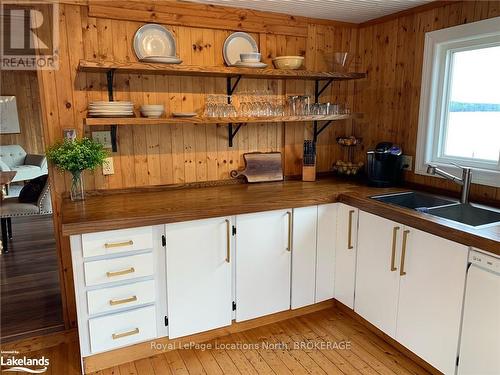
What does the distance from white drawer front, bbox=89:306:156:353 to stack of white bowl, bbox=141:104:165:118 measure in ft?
3.79

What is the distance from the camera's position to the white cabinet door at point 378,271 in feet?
7.16

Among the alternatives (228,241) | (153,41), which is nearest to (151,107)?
(153,41)

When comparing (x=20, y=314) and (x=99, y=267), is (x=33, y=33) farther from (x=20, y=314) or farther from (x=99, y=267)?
A: (x=20, y=314)

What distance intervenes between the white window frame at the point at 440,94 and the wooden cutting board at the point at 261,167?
1.02m

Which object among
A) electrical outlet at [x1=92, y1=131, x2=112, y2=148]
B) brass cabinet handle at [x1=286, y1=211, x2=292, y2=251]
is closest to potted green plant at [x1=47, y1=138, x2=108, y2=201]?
electrical outlet at [x1=92, y1=131, x2=112, y2=148]

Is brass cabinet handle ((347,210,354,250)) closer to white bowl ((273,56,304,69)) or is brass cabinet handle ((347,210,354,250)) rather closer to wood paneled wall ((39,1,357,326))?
wood paneled wall ((39,1,357,326))

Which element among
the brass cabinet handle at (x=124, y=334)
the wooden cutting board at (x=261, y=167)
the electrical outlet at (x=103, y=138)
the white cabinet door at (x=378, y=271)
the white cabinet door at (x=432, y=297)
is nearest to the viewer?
the white cabinet door at (x=432, y=297)

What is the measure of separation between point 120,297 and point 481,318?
71.1 inches

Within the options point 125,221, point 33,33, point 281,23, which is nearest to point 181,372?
point 125,221

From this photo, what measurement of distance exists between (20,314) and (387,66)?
3.25 metres

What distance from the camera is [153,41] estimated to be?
2.42 meters

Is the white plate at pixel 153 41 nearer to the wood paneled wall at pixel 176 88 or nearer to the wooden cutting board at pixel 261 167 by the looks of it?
the wood paneled wall at pixel 176 88

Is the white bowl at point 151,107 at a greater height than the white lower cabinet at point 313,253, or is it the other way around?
the white bowl at point 151,107

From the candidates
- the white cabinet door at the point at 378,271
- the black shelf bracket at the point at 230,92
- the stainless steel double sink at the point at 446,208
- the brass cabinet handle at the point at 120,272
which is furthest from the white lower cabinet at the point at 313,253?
the brass cabinet handle at the point at 120,272
